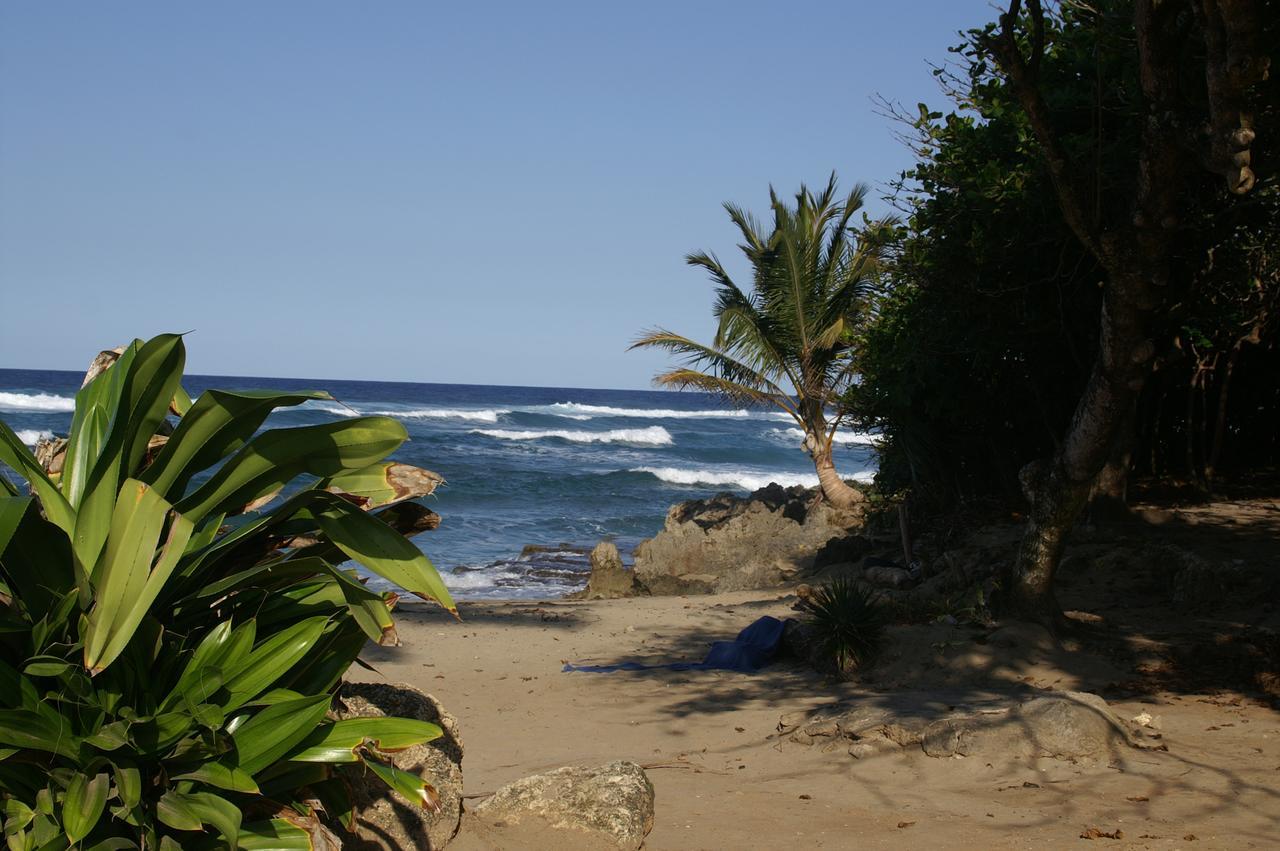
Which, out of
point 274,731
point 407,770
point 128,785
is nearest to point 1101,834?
point 407,770

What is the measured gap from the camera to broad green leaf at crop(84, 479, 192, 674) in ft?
7.11

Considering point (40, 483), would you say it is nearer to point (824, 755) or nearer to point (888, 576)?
point (824, 755)

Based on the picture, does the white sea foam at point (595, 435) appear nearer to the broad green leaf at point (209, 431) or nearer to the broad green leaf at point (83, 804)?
the broad green leaf at point (209, 431)

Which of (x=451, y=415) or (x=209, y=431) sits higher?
(x=209, y=431)

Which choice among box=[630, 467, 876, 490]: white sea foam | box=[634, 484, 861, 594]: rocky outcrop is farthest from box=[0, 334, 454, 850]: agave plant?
box=[630, 467, 876, 490]: white sea foam

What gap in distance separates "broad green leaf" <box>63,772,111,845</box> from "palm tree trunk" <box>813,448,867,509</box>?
1433 cm

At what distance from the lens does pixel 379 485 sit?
9.09 ft

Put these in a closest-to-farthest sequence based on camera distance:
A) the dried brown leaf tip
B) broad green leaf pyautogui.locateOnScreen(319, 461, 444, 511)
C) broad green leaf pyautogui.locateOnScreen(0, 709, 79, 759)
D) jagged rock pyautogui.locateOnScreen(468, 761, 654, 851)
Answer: broad green leaf pyautogui.locateOnScreen(0, 709, 79, 759) < broad green leaf pyautogui.locateOnScreen(319, 461, 444, 511) < jagged rock pyautogui.locateOnScreen(468, 761, 654, 851) < the dried brown leaf tip

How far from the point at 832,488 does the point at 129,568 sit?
48.4 feet

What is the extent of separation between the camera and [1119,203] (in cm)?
731

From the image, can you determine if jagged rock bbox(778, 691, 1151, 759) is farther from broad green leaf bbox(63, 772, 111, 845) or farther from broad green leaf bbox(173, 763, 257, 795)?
broad green leaf bbox(63, 772, 111, 845)

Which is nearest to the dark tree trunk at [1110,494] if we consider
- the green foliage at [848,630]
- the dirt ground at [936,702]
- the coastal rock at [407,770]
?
the dirt ground at [936,702]

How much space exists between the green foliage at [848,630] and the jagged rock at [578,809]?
369 cm

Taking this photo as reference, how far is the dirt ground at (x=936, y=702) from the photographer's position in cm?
409
